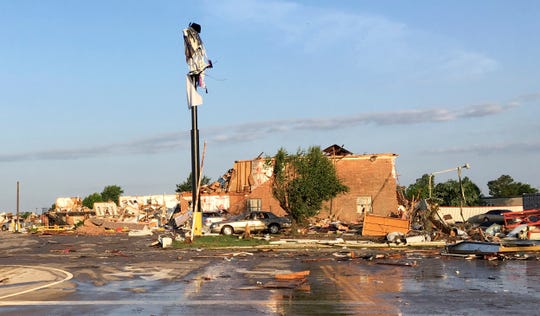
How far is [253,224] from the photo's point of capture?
39406 millimetres

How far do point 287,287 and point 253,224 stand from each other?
83.3ft

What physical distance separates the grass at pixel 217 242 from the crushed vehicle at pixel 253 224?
3813 mm

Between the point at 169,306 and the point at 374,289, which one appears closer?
the point at 169,306

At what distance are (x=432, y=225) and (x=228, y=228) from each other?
12.3m

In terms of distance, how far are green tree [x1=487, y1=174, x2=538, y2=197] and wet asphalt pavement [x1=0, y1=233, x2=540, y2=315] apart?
3795 inches

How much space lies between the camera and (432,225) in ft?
117

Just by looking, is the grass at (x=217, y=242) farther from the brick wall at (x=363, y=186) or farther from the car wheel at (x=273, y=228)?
the brick wall at (x=363, y=186)

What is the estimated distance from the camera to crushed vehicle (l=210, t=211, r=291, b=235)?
3869 cm

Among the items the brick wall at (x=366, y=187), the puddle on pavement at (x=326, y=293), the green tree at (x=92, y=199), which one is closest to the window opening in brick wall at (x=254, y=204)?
the brick wall at (x=366, y=187)

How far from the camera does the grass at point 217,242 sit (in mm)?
30705

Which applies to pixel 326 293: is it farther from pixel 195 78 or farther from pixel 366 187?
pixel 366 187

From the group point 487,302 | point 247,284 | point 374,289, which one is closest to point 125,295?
point 247,284

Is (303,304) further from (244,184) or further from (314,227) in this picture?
(244,184)

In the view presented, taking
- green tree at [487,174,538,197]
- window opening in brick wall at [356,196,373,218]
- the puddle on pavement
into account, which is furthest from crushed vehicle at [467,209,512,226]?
green tree at [487,174,538,197]
